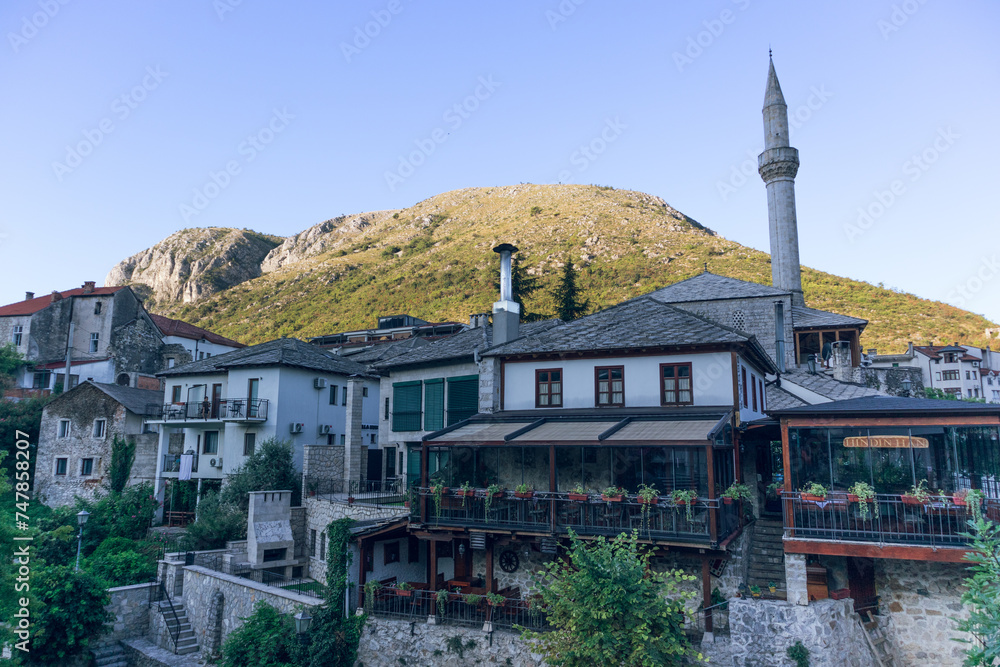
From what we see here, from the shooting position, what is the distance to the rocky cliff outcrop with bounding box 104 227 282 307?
113m

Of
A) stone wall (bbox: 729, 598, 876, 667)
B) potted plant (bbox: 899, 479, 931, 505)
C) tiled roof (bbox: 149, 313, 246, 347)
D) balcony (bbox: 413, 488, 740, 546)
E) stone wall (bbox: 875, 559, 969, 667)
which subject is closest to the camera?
potted plant (bbox: 899, 479, 931, 505)

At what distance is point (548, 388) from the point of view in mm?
20516

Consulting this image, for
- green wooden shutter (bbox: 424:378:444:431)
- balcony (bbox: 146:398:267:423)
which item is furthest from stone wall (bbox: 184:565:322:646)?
balcony (bbox: 146:398:267:423)

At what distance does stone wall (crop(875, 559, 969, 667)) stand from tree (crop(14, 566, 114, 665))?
2402 cm

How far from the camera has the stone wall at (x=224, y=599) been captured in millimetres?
19312

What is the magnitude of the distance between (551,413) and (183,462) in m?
21.4

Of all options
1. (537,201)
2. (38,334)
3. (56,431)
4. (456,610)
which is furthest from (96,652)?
(537,201)

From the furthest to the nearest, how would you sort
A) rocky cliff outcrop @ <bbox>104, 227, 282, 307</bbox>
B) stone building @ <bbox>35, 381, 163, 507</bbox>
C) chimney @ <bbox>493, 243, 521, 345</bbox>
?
rocky cliff outcrop @ <bbox>104, 227, 282, 307</bbox> → stone building @ <bbox>35, 381, 163, 507</bbox> → chimney @ <bbox>493, 243, 521, 345</bbox>

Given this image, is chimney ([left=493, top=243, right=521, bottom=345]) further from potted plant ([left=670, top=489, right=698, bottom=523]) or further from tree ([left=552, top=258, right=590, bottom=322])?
tree ([left=552, top=258, right=590, bottom=322])

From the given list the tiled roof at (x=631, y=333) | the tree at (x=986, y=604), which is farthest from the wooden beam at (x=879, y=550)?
the tiled roof at (x=631, y=333)

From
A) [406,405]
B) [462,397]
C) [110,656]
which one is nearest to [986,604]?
[462,397]

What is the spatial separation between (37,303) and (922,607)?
5871cm

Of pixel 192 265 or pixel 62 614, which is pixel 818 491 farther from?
pixel 192 265

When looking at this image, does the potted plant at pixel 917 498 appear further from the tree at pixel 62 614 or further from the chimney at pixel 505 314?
the tree at pixel 62 614
